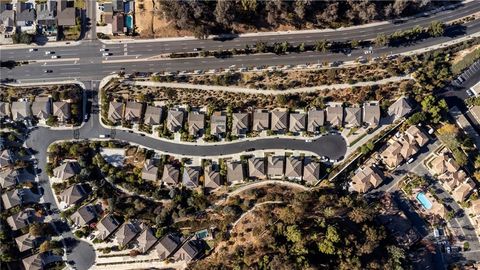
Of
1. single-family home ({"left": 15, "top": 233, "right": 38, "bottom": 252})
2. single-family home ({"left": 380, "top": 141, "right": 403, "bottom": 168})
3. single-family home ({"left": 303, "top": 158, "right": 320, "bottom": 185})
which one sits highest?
single-family home ({"left": 380, "top": 141, "right": 403, "bottom": 168})

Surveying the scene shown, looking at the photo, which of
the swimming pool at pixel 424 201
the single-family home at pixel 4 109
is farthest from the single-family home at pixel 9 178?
the swimming pool at pixel 424 201

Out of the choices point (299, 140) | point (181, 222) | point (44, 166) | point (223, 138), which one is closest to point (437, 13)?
point (299, 140)

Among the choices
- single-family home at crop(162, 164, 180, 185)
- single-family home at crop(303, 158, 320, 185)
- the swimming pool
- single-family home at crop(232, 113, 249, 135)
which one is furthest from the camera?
the swimming pool

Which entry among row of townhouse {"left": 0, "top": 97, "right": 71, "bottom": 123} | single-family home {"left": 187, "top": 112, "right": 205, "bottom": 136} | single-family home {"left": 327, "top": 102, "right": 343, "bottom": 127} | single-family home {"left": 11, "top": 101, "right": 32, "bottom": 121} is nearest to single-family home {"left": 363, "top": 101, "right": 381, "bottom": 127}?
single-family home {"left": 327, "top": 102, "right": 343, "bottom": 127}

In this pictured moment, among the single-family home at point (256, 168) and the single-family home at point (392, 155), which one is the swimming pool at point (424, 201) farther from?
the single-family home at point (256, 168)

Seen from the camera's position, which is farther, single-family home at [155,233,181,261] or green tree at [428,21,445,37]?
green tree at [428,21,445,37]

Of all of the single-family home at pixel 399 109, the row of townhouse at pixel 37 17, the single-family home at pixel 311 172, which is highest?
the row of townhouse at pixel 37 17

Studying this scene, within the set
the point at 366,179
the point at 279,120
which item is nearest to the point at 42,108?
the point at 279,120

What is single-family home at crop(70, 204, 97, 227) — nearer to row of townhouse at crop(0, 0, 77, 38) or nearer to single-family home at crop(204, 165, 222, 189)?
single-family home at crop(204, 165, 222, 189)
